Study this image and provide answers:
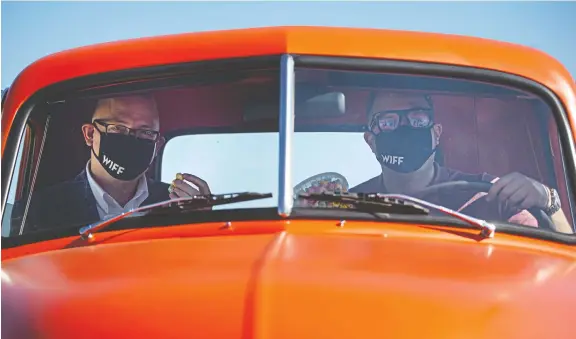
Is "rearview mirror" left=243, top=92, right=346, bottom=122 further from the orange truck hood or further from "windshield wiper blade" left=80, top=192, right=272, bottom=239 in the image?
the orange truck hood

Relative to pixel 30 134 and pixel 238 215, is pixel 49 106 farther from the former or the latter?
pixel 238 215

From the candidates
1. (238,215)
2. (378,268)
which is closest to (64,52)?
(238,215)

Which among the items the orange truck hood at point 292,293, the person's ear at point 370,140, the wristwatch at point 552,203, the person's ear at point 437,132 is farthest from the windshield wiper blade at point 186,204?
the wristwatch at point 552,203

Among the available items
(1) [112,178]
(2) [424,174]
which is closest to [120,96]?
(1) [112,178]

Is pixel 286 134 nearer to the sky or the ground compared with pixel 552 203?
nearer to the sky

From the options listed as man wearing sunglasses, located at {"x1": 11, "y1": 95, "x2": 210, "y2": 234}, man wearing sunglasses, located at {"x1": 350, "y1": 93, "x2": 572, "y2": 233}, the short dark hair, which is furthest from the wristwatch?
the short dark hair

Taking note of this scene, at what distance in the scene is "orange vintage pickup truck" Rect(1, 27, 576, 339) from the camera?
199cm

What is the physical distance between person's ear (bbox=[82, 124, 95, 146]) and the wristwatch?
1.61m

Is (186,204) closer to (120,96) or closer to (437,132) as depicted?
(120,96)

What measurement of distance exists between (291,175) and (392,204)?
0.32m

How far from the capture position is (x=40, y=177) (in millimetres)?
3041

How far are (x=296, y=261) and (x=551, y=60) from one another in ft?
4.52

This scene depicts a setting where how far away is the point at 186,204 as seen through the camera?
258cm

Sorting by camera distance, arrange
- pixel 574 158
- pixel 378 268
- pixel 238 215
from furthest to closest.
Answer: pixel 574 158 < pixel 238 215 < pixel 378 268
